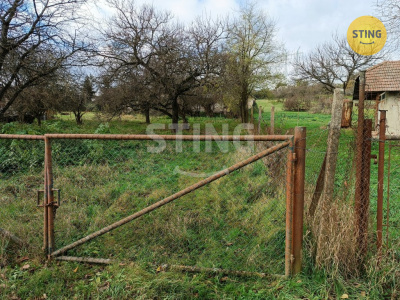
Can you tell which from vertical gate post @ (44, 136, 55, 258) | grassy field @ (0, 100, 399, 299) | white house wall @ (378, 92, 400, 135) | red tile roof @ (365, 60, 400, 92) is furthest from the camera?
red tile roof @ (365, 60, 400, 92)

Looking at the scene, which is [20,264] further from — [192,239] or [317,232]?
[317,232]

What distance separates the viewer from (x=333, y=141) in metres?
2.79

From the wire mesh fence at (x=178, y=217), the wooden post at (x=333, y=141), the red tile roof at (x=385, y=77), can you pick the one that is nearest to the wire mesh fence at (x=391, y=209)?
the wooden post at (x=333, y=141)

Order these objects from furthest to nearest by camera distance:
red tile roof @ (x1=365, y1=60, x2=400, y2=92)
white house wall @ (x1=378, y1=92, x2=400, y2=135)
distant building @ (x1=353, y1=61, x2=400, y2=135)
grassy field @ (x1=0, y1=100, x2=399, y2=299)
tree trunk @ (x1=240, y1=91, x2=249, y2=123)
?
tree trunk @ (x1=240, y1=91, x2=249, y2=123) < red tile roof @ (x1=365, y1=60, x2=400, y2=92) < distant building @ (x1=353, y1=61, x2=400, y2=135) < white house wall @ (x1=378, y1=92, x2=400, y2=135) < grassy field @ (x1=0, y1=100, x2=399, y2=299)

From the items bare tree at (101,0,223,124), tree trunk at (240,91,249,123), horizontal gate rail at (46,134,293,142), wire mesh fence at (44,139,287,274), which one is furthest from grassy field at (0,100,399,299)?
tree trunk at (240,91,249,123)

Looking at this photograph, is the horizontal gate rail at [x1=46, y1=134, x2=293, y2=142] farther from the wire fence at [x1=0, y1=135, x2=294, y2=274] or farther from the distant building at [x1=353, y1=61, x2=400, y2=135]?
the distant building at [x1=353, y1=61, x2=400, y2=135]

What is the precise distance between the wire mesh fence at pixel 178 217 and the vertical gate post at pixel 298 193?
0.29 m

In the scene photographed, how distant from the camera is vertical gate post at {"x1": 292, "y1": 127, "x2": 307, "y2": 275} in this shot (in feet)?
8.63

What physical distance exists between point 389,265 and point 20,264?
151 inches

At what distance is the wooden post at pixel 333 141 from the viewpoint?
2.77m

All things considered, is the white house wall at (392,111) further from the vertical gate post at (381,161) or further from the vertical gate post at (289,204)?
the vertical gate post at (289,204)

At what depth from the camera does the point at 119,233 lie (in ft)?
12.3

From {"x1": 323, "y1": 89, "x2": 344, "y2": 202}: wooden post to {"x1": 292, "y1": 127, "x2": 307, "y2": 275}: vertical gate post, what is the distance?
36 cm

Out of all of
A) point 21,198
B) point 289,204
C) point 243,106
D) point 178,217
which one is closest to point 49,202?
point 178,217
